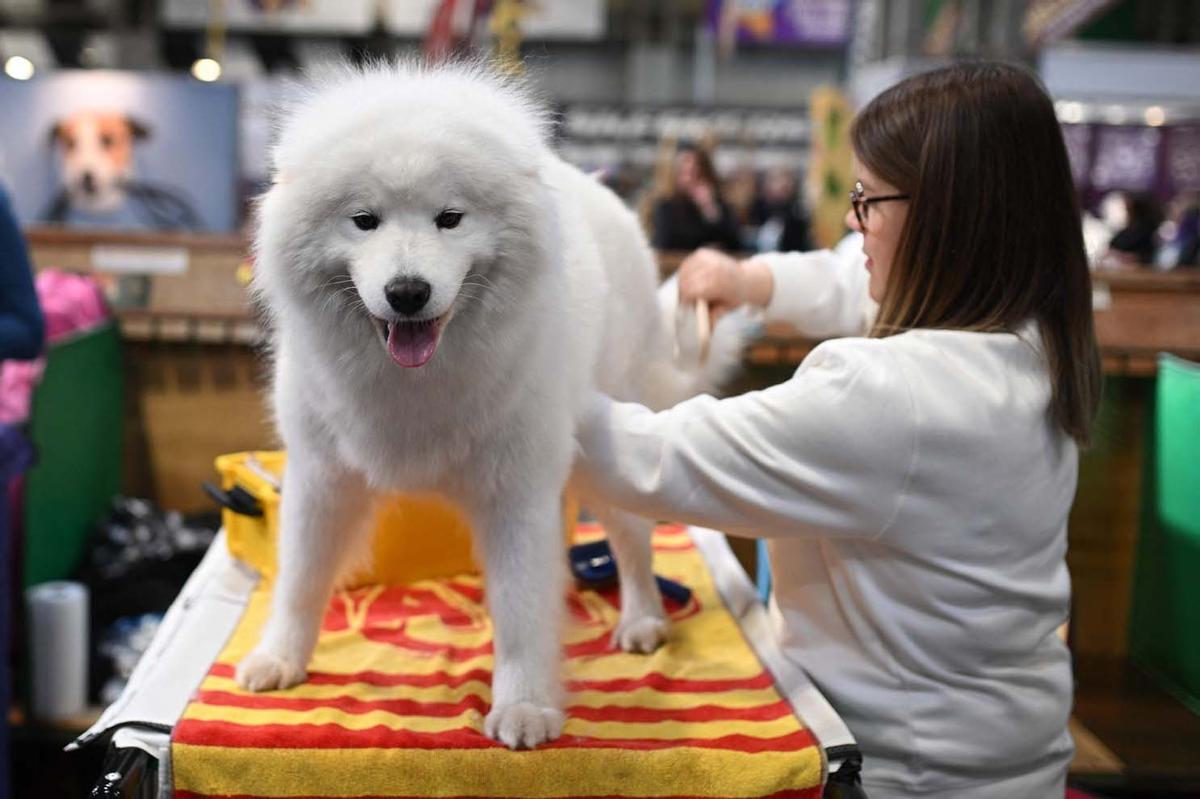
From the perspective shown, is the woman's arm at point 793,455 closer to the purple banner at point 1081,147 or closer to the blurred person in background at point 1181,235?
the blurred person in background at point 1181,235

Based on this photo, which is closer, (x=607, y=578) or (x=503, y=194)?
(x=503, y=194)

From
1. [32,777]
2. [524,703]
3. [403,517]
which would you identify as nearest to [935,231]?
[524,703]

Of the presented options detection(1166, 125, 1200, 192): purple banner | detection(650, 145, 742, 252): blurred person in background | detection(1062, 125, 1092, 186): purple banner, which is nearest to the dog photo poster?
detection(650, 145, 742, 252): blurred person in background

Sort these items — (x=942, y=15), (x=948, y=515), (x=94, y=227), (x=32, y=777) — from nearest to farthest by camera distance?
(x=948, y=515) → (x=32, y=777) → (x=94, y=227) → (x=942, y=15)

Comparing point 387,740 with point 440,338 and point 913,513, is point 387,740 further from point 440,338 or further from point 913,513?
point 913,513

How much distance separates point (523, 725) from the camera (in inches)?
54.6

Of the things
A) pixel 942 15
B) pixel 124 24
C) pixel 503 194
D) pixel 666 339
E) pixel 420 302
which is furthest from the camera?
pixel 124 24

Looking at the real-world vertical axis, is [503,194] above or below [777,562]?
above

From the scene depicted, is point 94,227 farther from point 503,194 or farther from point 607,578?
point 503,194

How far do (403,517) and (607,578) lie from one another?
0.41 meters

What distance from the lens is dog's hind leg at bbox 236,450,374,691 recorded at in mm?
1487

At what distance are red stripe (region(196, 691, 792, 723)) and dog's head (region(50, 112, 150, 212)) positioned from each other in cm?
373

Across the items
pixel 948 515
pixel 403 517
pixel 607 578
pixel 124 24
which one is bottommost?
pixel 607 578

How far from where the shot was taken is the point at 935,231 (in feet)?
4.56
